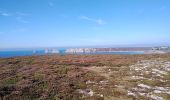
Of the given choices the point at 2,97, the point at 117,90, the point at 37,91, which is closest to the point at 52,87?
the point at 37,91

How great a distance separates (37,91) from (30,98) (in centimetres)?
195

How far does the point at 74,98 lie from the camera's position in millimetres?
15523

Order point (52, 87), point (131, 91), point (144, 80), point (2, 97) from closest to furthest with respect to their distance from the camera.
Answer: point (2, 97) < point (131, 91) < point (52, 87) < point (144, 80)

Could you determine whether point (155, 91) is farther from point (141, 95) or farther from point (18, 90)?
point (18, 90)

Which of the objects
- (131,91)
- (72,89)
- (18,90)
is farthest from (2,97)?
(131,91)

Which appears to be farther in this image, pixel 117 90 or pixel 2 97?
pixel 117 90

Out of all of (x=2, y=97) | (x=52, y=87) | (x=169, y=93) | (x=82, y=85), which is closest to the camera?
(x=2, y=97)

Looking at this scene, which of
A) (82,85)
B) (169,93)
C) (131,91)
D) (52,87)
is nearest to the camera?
(169,93)

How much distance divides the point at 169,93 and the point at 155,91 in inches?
50.7

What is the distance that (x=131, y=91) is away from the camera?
1748cm

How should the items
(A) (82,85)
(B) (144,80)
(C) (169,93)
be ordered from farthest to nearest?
(B) (144,80) → (A) (82,85) → (C) (169,93)

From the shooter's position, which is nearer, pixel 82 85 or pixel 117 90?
pixel 117 90

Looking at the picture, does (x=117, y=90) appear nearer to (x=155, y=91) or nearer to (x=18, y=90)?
(x=155, y=91)

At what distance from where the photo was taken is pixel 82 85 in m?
20.4
